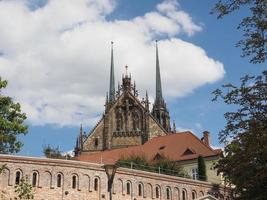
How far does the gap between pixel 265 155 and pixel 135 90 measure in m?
70.3

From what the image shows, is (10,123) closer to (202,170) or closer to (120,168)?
(120,168)

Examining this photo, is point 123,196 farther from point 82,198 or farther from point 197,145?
point 197,145

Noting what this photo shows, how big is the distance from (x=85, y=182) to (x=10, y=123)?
859 inches

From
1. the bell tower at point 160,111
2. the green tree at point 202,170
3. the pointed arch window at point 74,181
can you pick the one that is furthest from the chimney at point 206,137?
the pointed arch window at point 74,181

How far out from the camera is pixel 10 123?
26.1m

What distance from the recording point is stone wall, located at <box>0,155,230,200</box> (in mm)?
43750

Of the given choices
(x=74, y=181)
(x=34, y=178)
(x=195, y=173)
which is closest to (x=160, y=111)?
(x=195, y=173)

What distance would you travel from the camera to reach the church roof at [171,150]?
61.5 metres

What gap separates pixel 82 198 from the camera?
46.3 meters

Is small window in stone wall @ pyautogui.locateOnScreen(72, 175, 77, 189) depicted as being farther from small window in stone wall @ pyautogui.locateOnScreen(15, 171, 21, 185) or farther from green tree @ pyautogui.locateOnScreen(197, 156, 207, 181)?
green tree @ pyautogui.locateOnScreen(197, 156, 207, 181)

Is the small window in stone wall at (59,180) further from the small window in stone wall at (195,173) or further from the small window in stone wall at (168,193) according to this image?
the small window in stone wall at (195,173)

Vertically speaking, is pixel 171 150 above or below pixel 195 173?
above

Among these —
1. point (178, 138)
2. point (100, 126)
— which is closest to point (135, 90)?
point (100, 126)

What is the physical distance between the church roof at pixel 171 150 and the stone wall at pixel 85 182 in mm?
7645
